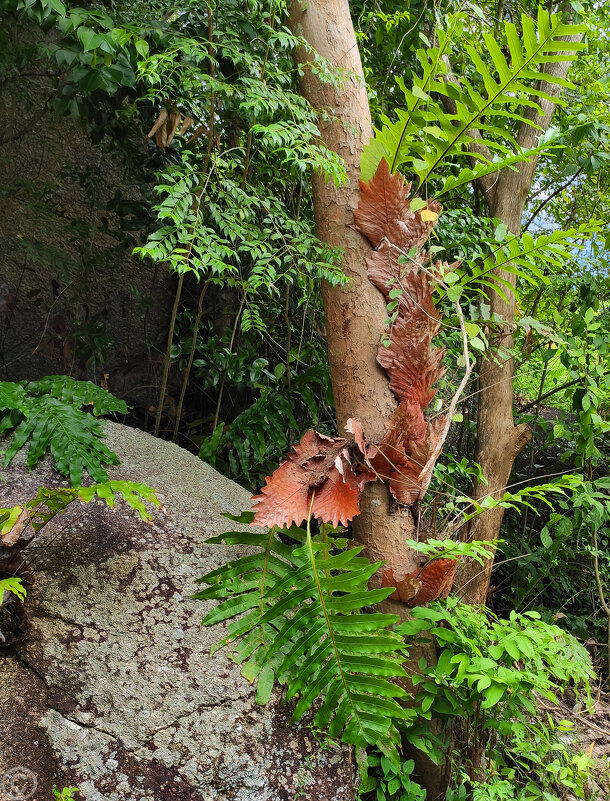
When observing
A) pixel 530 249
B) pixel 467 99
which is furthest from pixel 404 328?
pixel 467 99

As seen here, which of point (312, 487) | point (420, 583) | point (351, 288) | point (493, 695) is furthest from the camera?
point (351, 288)

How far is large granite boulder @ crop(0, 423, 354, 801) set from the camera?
1.55 m

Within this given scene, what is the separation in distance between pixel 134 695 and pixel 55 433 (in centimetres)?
101

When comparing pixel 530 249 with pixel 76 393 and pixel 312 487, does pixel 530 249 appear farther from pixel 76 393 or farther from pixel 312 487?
pixel 76 393

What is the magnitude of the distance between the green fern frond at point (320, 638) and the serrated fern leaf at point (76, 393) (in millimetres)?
963

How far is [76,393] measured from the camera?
98.9 inches

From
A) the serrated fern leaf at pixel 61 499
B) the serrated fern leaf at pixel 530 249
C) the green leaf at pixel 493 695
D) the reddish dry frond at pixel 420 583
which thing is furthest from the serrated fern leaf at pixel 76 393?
the green leaf at pixel 493 695

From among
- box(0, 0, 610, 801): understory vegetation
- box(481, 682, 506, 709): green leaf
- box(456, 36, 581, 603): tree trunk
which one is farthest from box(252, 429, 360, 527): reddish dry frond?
box(456, 36, 581, 603): tree trunk

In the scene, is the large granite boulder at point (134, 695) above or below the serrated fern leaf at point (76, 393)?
below

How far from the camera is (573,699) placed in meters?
2.96

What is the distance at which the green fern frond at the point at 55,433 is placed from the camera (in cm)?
216

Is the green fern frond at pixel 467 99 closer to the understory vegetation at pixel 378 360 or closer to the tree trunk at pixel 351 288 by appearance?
the understory vegetation at pixel 378 360

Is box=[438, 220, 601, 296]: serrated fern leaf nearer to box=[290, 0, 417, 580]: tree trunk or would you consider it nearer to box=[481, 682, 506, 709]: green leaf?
box=[290, 0, 417, 580]: tree trunk

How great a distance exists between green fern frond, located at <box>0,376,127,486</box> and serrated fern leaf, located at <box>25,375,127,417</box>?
0.07 meters
